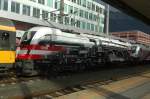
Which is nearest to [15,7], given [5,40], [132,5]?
[132,5]

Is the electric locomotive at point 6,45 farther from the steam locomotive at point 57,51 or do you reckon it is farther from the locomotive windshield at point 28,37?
the locomotive windshield at point 28,37

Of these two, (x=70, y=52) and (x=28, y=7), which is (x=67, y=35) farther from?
(x=28, y=7)

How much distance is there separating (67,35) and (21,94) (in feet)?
40.8

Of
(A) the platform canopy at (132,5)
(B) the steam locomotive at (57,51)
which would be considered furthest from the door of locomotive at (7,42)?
(A) the platform canopy at (132,5)

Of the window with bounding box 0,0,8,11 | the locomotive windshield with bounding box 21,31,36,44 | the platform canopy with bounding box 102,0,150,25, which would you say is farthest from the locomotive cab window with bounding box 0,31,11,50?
the window with bounding box 0,0,8,11

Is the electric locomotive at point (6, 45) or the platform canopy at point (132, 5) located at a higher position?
the platform canopy at point (132, 5)

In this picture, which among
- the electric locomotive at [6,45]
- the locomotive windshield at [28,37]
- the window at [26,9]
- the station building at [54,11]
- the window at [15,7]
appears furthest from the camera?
the window at [26,9]

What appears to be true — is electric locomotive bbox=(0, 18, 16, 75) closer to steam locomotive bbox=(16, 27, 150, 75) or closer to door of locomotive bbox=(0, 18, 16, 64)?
door of locomotive bbox=(0, 18, 16, 64)

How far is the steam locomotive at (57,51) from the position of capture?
21547mm

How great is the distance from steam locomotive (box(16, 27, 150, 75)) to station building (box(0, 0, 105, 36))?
17.6 feet

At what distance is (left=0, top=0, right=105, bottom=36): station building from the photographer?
1555 inches

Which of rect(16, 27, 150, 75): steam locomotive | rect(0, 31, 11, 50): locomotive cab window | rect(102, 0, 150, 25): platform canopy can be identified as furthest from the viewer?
rect(102, 0, 150, 25): platform canopy

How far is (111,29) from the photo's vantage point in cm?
16062

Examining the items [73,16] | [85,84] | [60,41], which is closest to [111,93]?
[85,84]
